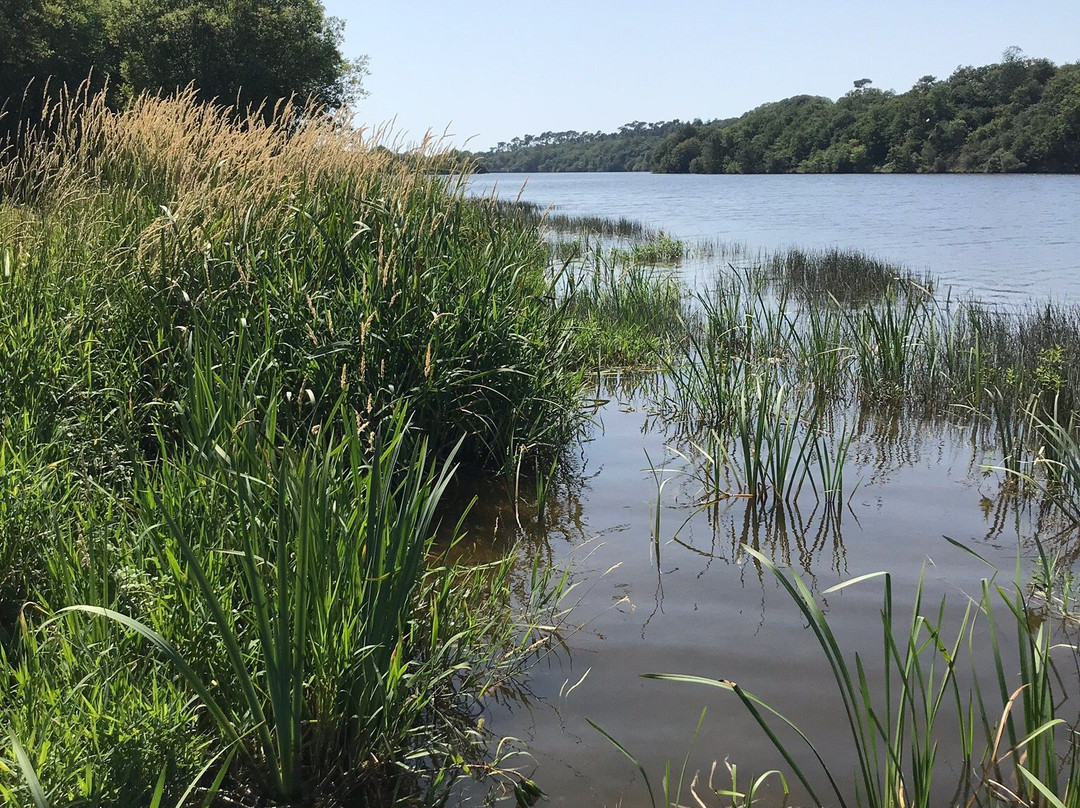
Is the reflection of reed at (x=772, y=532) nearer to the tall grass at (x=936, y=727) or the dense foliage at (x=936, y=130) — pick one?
the tall grass at (x=936, y=727)

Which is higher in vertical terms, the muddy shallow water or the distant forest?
the distant forest

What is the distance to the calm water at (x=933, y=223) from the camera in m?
15.3

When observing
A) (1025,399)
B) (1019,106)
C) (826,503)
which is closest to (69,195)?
(826,503)

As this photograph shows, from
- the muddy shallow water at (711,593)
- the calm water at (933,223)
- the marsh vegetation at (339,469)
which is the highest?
the calm water at (933,223)

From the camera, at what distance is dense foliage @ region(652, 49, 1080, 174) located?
5112 centimetres

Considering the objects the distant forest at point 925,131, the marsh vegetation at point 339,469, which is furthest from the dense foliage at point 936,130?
the marsh vegetation at point 339,469

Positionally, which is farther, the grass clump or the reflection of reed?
the reflection of reed

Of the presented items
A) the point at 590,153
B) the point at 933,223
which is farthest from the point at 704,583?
the point at 590,153

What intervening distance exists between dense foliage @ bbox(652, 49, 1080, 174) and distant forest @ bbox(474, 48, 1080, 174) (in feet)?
0.21

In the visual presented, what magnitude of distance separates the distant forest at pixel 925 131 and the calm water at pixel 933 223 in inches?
188

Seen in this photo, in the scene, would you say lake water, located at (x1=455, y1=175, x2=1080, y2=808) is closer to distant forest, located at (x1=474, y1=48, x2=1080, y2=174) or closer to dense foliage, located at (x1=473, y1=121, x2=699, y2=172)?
distant forest, located at (x1=474, y1=48, x2=1080, y2=174)

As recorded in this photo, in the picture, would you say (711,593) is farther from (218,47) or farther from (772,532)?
(218,47)

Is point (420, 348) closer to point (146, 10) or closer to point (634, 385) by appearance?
point (634, 385)

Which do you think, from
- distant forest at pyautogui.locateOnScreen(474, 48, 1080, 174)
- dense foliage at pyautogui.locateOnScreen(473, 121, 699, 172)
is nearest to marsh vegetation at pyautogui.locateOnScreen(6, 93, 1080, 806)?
distant forest at pyautogui.locateOnScreen(474, 48, 1080, 174)
